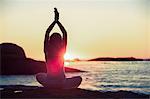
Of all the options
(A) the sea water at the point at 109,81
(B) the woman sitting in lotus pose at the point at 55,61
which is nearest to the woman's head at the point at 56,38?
(B) the woman sitting in lotus pose at the point at 55,61

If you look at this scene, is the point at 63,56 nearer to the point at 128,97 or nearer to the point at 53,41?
the point at 53,41

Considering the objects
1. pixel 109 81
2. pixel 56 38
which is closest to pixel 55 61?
pixel 56 38

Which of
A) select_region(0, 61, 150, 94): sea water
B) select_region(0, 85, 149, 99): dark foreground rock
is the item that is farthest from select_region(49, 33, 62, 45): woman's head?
select_region(0, 61, 150, 94): sea water

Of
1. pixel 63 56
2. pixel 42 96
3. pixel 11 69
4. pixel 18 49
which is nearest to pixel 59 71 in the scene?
pixel 63 56

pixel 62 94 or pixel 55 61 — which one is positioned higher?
pixel 55 61

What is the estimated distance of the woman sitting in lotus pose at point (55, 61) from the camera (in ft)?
35.0

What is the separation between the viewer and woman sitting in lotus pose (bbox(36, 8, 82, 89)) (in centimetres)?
1066

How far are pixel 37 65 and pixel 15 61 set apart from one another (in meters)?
2.98

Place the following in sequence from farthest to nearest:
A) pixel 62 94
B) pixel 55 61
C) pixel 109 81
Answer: pixel 109 81
pixel 55 61
pixel 62 94

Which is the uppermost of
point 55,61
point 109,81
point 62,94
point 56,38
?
point 56,38

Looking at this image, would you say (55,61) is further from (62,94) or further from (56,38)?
(62,94)

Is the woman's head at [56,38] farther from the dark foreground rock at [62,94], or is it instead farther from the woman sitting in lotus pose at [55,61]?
A: the dark foreground rock at [62,94]

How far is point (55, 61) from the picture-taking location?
11.0 m

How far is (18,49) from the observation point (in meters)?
63.6
